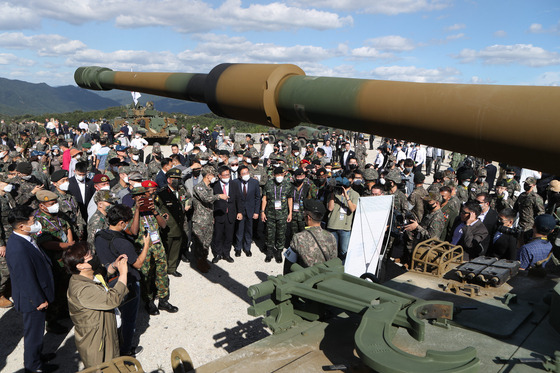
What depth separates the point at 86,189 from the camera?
794 centimetres

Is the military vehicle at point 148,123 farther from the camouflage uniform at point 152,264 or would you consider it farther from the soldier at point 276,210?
the camouflage uniform at point 152,264

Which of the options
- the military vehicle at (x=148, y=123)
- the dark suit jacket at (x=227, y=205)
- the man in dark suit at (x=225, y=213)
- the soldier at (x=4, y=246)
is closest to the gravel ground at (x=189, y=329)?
the soldier at (x=4, y=246)

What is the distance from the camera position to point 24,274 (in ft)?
14.7

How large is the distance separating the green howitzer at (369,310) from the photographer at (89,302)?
1.36 metres

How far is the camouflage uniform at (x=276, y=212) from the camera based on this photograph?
7930 millimetres

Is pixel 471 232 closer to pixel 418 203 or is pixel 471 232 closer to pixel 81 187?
pixel 418 203

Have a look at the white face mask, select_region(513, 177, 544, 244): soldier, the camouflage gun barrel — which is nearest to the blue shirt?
select_region(513, 177, 544, 244): soldier

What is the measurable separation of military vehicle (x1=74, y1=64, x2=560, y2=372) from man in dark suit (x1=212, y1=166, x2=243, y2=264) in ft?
11.5

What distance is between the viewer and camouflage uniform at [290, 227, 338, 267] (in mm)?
4973

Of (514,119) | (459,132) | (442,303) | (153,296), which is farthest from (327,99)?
(153,296)

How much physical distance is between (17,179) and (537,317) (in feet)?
27.9

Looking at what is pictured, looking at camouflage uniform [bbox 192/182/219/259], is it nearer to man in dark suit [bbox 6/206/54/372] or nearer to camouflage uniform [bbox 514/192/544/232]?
man in dark suit [bbox 6/206/54/372]

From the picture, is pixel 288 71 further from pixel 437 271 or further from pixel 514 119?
pixel 437 271

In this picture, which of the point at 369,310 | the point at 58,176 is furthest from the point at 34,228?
the point at 369,310
